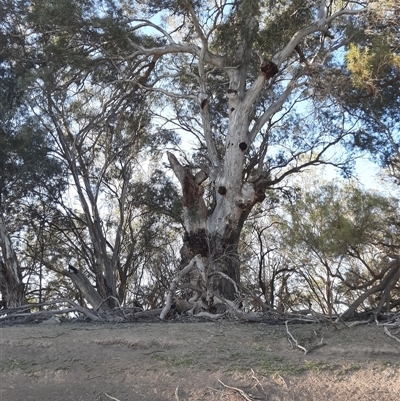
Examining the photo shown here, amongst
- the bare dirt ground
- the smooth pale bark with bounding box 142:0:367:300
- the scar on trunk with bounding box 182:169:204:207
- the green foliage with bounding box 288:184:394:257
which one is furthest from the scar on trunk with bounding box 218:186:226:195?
the bare dirt ground

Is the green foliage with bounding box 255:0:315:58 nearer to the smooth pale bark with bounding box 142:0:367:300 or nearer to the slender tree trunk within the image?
the smooth pale bark with bounding box 142:0:367:300

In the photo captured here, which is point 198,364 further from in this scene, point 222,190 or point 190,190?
point 222,190

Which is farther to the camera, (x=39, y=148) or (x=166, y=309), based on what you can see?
(x=39, y=148)

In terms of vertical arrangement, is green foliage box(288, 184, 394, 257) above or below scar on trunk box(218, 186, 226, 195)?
below

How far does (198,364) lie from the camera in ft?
16.0

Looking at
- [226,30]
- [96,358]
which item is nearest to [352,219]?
[96,358]

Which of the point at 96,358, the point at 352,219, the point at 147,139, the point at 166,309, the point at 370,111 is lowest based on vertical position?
the point at 96,358

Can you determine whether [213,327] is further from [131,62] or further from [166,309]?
[131,62]

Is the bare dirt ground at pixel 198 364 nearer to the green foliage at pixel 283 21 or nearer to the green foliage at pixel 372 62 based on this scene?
the green foliage at pixel 372 62

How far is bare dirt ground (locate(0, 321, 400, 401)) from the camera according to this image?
441 cm

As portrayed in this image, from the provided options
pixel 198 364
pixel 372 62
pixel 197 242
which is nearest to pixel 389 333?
pixel 198 364

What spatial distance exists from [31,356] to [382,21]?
764 centimetres

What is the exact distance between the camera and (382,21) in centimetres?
942

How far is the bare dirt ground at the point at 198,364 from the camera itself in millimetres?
4410
